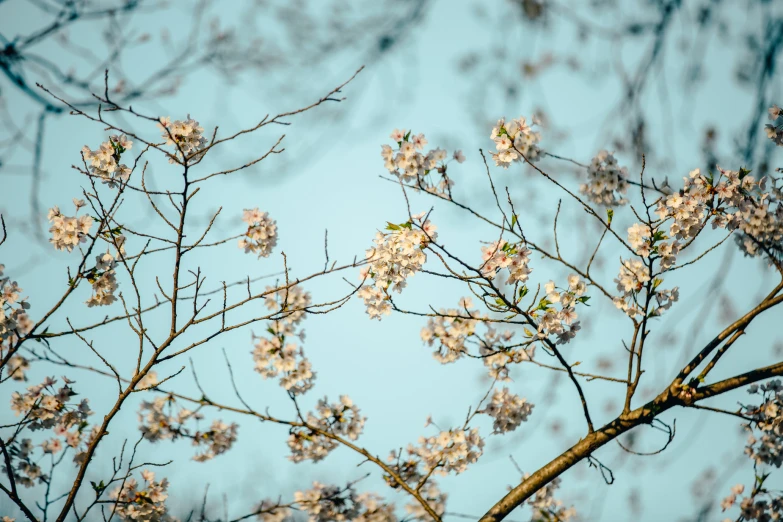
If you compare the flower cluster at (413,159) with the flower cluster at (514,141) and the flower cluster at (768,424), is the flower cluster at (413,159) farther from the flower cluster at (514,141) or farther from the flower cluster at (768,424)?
the flower cluster at (768,424)

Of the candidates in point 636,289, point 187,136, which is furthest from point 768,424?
point 187,136

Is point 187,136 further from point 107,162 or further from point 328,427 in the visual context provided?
point 328,427

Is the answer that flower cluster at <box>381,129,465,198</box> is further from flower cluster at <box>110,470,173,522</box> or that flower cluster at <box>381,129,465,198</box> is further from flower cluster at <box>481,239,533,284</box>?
flower cluster at <box>110,470,173,522</box>

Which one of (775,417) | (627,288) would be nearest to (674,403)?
(627,288)

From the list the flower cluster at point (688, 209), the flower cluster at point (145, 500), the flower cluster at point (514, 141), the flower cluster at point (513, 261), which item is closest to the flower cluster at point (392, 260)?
the flower cluster at point (513, 261)

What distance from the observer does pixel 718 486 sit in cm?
385

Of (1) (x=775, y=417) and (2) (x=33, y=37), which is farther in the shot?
(1) (x=775, y=417)

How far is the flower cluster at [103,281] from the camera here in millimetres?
2904

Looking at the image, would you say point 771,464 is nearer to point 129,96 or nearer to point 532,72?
point 532,72

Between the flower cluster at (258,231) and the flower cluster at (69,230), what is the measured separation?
30.3 inches

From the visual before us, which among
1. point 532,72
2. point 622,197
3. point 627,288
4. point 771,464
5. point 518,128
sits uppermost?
point 532,72

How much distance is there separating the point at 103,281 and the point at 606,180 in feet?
9.16

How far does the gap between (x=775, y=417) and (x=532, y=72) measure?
245 cm

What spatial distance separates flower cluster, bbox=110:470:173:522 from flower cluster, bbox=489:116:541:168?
2639mm
